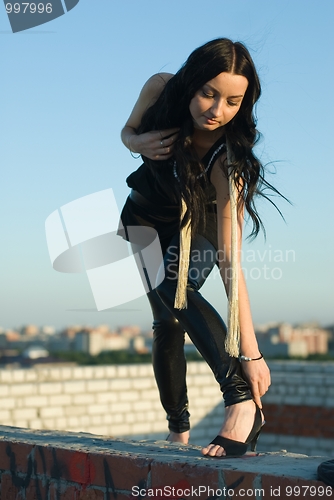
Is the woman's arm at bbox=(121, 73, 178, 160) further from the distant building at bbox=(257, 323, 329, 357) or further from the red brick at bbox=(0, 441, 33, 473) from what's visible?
the distant building at bbox=(257, 323, 329, 357)

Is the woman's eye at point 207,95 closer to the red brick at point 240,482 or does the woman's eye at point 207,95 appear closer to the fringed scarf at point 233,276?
the fringed scarf at point 233,276

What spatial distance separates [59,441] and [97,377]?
6804mm

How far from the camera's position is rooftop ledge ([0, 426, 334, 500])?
1.61 metres

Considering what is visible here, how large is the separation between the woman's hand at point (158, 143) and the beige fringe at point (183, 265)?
0.60ft

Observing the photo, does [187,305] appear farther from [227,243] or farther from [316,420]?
[316,420]

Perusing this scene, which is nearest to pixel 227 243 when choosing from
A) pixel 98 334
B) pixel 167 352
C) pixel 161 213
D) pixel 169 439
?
pixel 161 213

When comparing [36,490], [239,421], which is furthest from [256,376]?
[36,490]

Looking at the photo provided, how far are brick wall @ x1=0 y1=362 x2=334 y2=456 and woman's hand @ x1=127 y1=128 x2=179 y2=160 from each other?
232 inches

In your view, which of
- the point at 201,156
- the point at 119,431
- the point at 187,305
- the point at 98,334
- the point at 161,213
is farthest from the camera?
the point at 98,334

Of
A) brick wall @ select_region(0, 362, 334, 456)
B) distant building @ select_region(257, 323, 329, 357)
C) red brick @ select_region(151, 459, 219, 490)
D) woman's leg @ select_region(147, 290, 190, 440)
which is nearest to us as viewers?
red brick @ select_region(151, 459, 219, 490)

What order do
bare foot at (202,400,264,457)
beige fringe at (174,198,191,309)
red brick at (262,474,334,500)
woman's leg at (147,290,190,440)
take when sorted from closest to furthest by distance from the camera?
red brick at (262,474,334,500)
bare foot at (202,400,264,457)
beige fringe at (174,198,191,309)
woman's leg at (147,290,190,440)

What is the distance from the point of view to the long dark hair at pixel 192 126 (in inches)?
82.1

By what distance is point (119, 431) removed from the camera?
28.2 feet

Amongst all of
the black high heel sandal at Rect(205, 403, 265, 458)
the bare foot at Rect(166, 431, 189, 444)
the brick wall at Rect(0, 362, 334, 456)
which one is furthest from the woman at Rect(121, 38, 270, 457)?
the brick wall at Rect(0, 362, 334, 456)
